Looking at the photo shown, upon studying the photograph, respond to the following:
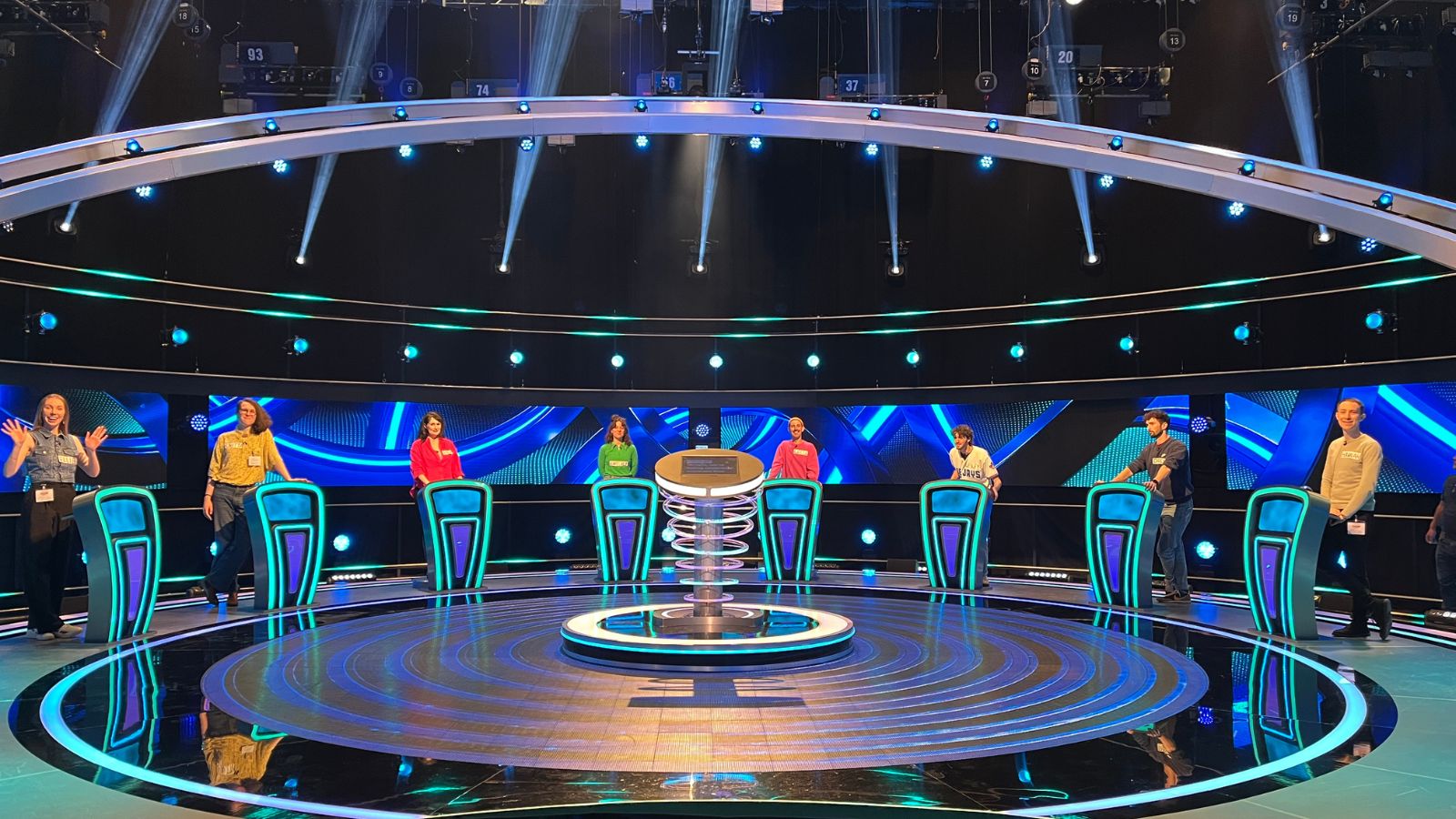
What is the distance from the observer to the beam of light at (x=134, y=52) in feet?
33.7

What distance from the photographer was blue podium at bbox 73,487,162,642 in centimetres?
677

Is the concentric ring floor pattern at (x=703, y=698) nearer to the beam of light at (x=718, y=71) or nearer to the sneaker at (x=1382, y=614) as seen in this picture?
the sneaker at (x=1382, y=614)

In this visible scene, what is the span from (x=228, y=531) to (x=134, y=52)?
16.8 feet

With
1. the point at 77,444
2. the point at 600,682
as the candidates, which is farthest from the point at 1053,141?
the point at 77,444

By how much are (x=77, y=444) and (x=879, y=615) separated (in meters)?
5.68

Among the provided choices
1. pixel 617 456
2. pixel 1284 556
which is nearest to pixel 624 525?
pixel 617 456

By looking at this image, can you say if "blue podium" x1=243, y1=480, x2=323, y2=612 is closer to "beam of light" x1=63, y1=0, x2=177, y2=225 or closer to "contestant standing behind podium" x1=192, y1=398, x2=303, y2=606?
"contestant standing behind podium" x1=192, y1=398, x2=303, y2=606

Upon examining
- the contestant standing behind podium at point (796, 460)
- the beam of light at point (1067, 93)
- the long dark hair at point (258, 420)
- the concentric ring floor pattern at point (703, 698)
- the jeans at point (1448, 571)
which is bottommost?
the concentric ring floor pattern at point (703, 698)

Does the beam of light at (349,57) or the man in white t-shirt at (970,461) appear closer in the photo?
the man in white t-shirt at (970,461)

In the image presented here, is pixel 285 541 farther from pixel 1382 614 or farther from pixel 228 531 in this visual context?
pixel 1382 614

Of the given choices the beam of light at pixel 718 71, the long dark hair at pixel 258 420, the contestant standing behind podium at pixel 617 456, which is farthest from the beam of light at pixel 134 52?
the contestant standing behind podium at pixel 617 456

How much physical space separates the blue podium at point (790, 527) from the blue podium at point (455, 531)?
268cm

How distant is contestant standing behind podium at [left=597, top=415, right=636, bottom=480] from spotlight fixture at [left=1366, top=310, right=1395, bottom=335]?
22.8 feet

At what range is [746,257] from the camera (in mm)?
12906
